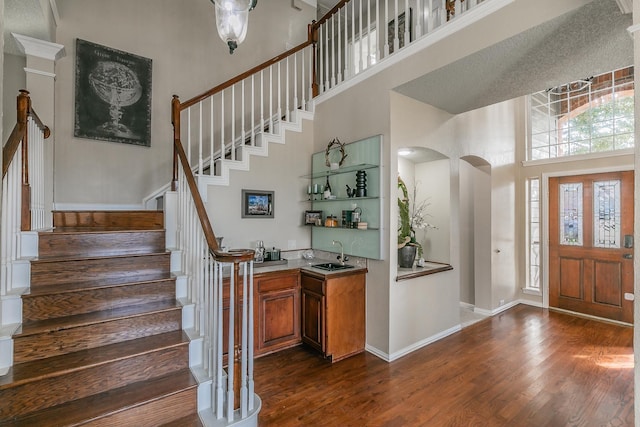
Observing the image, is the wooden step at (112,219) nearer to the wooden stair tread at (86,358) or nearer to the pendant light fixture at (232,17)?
the wooden stair tread at (86,358)

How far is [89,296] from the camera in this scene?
2291 mm

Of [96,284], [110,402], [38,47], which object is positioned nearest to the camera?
[110,402]

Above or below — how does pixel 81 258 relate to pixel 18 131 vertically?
below

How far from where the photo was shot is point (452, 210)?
13.1 ft

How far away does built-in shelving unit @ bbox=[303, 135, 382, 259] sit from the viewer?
10.9 ft

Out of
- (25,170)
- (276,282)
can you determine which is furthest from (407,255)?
(25,170)

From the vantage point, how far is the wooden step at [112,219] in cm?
329

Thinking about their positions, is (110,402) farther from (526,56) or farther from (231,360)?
(526,56)

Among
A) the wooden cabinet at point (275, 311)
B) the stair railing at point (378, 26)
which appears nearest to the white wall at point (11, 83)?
the wooden cabinet at point (275, 311)

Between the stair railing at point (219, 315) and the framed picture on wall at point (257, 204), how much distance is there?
1.13m

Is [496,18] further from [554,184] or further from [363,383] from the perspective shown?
[554,184]

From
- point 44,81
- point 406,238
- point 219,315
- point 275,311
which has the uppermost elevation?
point 44,81

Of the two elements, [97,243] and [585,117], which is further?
[585,117]

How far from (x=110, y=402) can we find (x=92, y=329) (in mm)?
518
